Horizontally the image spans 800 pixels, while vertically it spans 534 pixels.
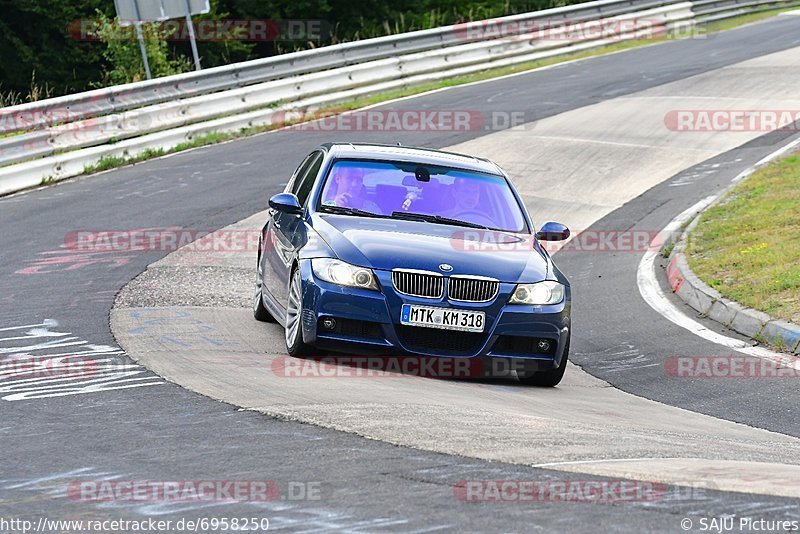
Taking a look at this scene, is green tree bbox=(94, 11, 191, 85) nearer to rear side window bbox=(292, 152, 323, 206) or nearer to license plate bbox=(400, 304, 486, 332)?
rear side window bbox=(292, 152, 323, 206)

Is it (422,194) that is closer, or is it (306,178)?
(422,194)

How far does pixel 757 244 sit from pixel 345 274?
21.2 feet

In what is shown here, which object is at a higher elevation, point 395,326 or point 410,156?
point 410,156

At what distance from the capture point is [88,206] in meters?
16.5

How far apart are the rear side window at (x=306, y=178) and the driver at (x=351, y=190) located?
288mm

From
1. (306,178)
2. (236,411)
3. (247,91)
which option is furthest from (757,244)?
(247,91)

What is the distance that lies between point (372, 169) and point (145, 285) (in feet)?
10.1

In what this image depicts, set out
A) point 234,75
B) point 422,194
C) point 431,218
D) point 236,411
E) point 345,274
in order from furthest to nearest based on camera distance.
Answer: point 234,75, point 422,194, point 431,218, point 345,274, point 236,411

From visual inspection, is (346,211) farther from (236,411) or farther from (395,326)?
(236,411)

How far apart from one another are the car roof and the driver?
0.73ft

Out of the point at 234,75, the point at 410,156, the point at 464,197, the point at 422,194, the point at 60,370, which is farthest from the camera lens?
the point at 234,75

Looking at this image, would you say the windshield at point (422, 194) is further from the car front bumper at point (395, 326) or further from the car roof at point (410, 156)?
the car front bumper at point (395, 326)

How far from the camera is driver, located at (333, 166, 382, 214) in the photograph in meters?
9.84

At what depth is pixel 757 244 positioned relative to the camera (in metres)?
13.6
